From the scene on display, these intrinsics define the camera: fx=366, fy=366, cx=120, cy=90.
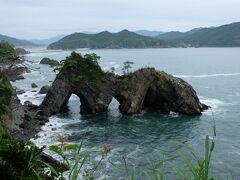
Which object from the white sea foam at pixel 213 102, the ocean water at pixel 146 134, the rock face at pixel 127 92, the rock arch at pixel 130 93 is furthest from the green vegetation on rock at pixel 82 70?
the white sea foam at pixel 213 102

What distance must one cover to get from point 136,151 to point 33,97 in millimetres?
30670

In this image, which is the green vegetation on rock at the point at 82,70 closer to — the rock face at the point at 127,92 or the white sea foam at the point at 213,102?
the rock face at the point at 127,92

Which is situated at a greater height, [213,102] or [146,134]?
[213,102]

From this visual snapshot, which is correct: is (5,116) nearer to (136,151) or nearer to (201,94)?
(136,151)

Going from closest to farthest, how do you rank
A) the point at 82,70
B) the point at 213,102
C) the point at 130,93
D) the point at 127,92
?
1. the point at 130,93
2. the point at 127,92
3. the point at 82,70
4. the point at 213,102

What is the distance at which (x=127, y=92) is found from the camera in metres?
46.4

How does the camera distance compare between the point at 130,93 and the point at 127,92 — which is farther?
the point at 127,92

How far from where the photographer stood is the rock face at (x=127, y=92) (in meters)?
45.8

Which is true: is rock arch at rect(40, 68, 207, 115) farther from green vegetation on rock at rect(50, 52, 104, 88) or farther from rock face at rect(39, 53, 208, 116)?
green vegetation on rock at rect(50, 52, 104, 88)

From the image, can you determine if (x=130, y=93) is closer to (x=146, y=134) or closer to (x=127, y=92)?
(x=127, y=92)

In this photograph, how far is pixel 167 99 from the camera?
156 feet

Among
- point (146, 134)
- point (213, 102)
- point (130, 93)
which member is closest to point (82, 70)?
point (130, 93)

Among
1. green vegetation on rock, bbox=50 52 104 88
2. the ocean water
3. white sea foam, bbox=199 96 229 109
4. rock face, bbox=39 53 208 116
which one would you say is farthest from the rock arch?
white sea foam, bbox=199 96 229 109

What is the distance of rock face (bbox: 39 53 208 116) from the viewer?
4584cm
